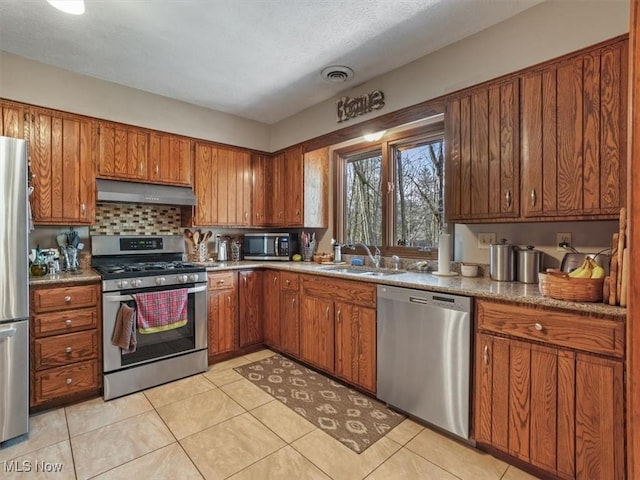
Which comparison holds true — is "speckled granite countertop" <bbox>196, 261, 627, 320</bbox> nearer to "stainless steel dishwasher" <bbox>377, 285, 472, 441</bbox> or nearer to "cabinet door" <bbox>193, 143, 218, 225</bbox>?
"stainless steel dishwasher" <bbox>377, 285, 472, 441</bbox>

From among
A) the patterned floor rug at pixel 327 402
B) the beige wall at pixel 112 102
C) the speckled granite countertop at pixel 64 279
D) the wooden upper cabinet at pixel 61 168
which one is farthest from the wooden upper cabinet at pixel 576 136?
the wooden upper cabinet at pixel 61 168

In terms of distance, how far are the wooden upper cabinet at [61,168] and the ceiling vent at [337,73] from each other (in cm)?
205

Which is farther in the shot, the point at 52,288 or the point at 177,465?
the point at 52,288

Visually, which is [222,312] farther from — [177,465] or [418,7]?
[418,7]

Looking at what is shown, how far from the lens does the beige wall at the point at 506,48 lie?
1.67 metres

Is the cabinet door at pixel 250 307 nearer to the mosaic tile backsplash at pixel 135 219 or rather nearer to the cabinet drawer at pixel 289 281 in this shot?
the cabinet drawer at pixel 289 281

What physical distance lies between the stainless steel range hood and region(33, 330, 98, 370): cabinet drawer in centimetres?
Result: 113

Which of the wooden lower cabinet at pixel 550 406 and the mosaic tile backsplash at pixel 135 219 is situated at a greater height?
the mosaic tile backsplash at pixel 135 219

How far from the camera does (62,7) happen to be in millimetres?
1812

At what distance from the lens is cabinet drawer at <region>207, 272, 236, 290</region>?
2.94m

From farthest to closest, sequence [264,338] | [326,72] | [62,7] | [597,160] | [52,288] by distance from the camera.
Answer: [264,338], [326,72], [52,288], [62,7], [597,160]

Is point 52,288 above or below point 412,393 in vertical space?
above

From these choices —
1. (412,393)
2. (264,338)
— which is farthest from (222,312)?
(412,393)

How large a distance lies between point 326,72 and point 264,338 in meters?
2.61
